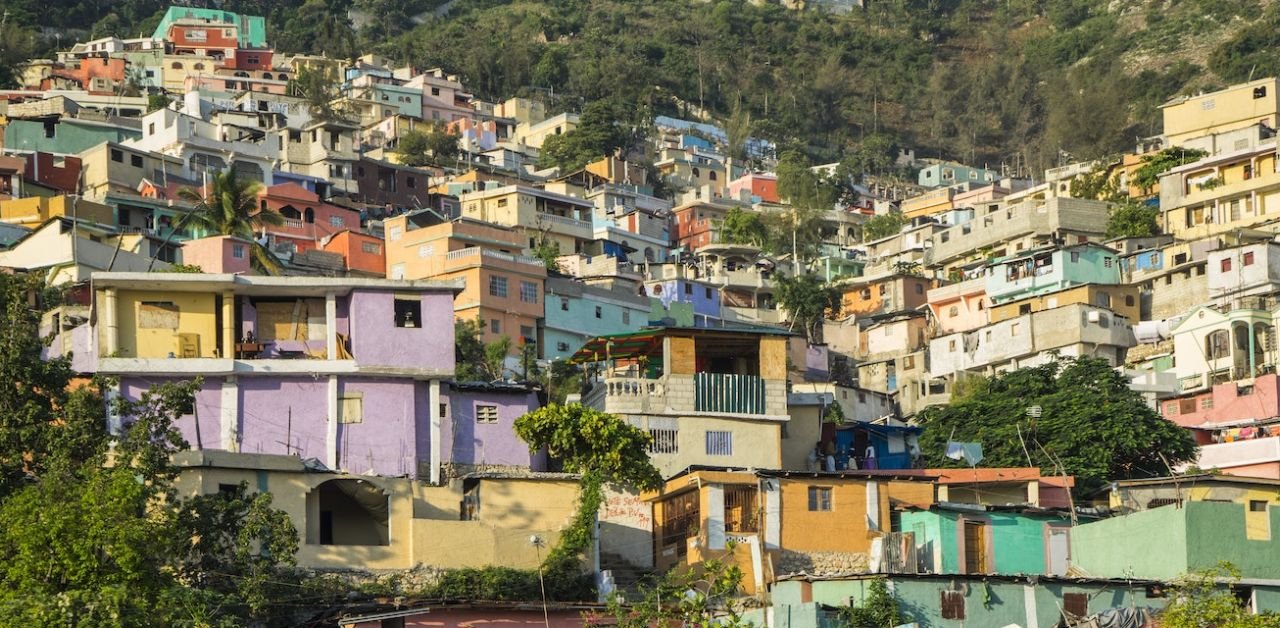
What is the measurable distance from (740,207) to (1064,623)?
5119 centimetres

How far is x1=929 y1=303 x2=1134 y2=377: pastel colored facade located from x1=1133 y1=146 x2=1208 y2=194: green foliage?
15537mm

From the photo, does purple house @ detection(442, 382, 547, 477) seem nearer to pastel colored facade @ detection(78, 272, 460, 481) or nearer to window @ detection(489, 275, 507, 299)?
pastel colored facade @ detection(78, 272, 460, 481)

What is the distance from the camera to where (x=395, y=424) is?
3095 centimetres

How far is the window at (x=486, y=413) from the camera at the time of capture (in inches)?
1257

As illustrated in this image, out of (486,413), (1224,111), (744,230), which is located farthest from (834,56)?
(486,413)

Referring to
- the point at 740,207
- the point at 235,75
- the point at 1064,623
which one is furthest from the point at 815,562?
the point at 235,75

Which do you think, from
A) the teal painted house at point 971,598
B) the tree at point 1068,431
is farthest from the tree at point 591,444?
the tree at point 1068,431

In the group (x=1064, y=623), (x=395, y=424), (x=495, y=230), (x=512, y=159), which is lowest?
(x=1064, y=623)

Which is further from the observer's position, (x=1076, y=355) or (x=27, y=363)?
(x=1076, y=355)

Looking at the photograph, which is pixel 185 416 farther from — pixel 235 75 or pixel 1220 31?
pixel 1220 31

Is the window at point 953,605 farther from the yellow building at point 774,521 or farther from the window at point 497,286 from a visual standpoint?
the window at point 497,286

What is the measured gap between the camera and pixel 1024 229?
63875mm

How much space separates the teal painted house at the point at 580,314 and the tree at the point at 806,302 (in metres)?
5.80

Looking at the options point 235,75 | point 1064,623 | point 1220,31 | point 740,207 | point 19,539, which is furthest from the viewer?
point 1220,31
